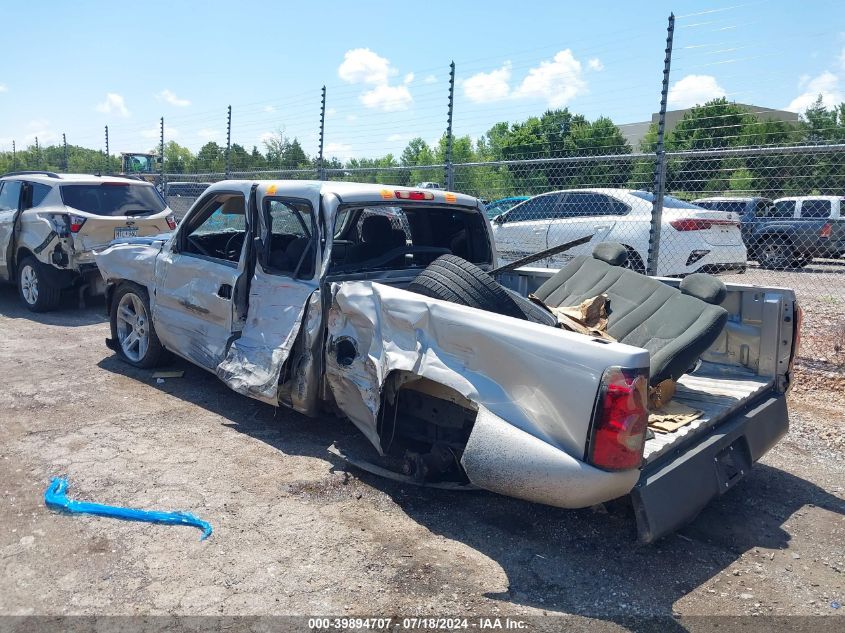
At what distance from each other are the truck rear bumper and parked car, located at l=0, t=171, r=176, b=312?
786 cm

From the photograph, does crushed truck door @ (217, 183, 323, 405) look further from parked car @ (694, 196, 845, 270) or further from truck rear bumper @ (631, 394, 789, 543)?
parked car @ (694, 196, 845, 270)

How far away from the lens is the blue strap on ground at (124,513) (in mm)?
3643

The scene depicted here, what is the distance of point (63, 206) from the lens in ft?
28.9

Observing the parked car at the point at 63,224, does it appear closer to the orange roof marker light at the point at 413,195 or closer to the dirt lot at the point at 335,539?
the dirt lot at the point at 335,539

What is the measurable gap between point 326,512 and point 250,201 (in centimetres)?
242

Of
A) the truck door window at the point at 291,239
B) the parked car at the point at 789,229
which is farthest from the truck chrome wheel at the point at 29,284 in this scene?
the parked car at the point at 789,229

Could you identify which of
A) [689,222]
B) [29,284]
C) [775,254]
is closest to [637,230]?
[689,222]

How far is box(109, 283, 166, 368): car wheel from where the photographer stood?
20.2 ft

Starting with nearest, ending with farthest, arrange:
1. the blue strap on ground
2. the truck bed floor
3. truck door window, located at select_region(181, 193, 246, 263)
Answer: the truck bed floor → the blue strap on ground → truck door window, located at select_region(181, 193, 246, 263)

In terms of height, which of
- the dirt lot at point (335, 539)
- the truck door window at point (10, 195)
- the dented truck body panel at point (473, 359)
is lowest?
the dirt lot at point (335, 539)

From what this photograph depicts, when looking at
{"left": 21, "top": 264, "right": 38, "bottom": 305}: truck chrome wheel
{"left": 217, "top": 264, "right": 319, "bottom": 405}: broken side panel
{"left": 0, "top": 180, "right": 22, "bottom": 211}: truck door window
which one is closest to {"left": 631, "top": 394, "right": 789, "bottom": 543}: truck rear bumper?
{"left": 217, "top": 264, "right": 319, "bottom": 405}: broken side panel

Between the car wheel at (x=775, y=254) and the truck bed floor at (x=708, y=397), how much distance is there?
10.1 metres

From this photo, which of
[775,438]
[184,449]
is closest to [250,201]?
[184,449]

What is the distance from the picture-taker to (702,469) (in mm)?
3455
